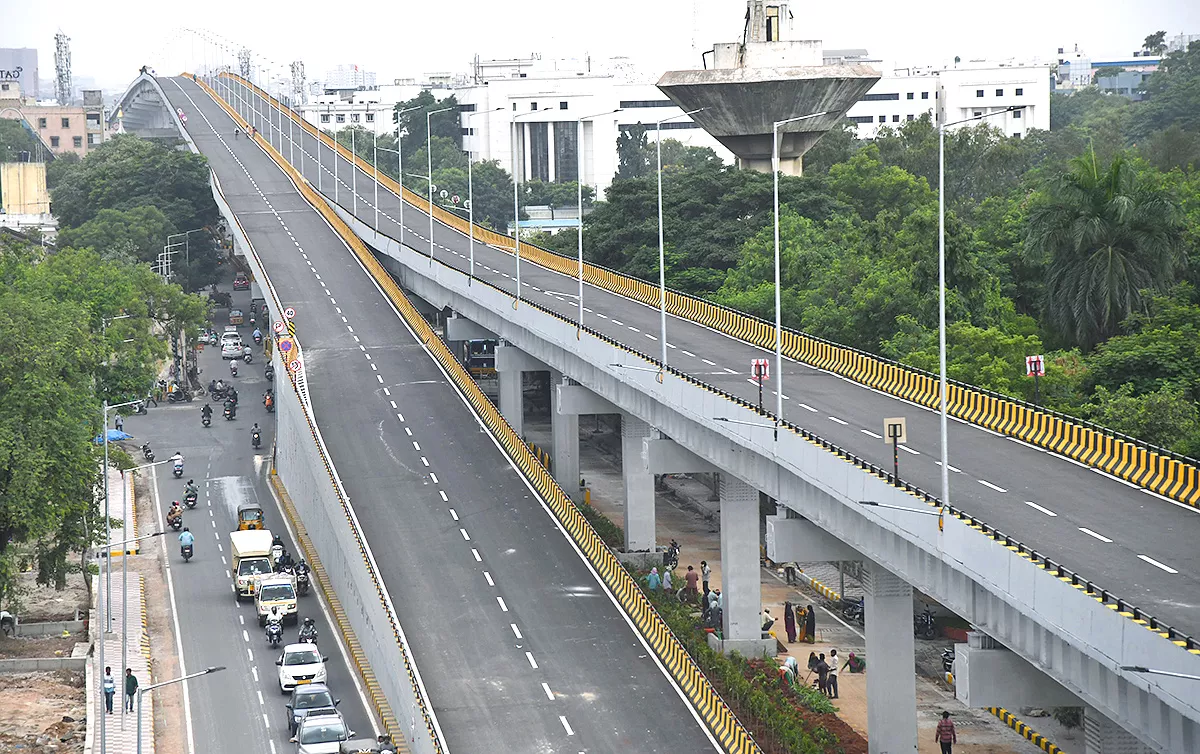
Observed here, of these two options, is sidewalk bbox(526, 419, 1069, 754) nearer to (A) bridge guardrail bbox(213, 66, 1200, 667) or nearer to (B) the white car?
(A) bridge guardrail bbox(213, 66, 1200, 667)

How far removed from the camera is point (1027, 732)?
47.8m

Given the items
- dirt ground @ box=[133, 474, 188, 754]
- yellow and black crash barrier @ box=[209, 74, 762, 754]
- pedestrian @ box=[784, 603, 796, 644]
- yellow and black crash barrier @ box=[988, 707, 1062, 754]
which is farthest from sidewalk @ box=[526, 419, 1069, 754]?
dirt ground @ box=[133, 474, 188, 754]

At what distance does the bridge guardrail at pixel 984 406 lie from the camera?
39.6 meters

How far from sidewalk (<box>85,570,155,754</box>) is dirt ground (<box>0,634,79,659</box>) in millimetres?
885

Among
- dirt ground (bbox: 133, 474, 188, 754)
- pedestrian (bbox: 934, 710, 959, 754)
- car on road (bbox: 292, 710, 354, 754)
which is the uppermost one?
pedestrian (bbox: 934, 710, 959, 754)

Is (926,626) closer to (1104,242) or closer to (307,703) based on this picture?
(1104,242)

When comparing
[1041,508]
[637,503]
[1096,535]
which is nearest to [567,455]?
[637,503]

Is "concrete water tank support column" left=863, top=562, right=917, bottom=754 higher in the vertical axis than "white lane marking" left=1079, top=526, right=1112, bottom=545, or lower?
lower

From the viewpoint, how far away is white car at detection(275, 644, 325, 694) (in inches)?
2131

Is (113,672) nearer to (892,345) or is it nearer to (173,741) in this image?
(173,741)

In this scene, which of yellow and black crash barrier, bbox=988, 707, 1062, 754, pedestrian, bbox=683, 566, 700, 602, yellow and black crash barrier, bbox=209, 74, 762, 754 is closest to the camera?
yellow and black crash barrier, bbox=209, 74, 762, 754

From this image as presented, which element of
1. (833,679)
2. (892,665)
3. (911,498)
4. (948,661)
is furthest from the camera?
(833,679)

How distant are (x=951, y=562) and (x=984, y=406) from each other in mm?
14817

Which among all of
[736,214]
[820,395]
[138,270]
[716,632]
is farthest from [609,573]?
[138,270]
